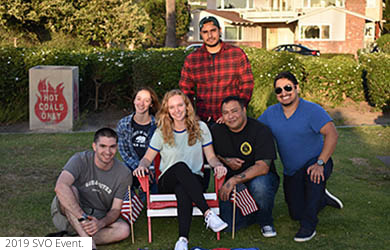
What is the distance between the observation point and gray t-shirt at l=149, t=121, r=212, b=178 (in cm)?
485

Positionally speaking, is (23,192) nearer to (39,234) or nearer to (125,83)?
(39,234)

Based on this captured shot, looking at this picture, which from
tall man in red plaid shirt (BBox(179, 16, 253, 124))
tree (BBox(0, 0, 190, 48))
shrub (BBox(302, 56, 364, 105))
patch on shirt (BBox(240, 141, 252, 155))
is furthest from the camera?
tree (BBox(0, 0, 190, 48))

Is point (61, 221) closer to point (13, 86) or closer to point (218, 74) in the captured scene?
point (218, 74)

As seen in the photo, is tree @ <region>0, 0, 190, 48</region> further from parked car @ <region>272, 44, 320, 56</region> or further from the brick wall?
the brick wall

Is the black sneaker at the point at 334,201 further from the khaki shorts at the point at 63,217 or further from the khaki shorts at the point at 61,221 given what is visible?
the khaki shorts at the point at 61,221

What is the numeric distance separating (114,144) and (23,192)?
2.36 meters

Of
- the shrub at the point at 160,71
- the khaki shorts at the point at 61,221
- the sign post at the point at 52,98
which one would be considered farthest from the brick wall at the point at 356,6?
the khaki shorts at the point at 61,221

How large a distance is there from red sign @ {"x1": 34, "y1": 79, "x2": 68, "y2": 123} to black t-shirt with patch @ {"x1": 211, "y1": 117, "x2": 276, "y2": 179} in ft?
19.0

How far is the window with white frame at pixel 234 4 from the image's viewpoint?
45500 millimetres

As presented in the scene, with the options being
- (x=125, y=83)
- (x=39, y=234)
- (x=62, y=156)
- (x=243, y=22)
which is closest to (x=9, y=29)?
(x=125, y=83)

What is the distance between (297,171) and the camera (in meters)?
5.12

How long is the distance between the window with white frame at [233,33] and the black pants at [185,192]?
129 ft

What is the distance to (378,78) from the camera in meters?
11.2
